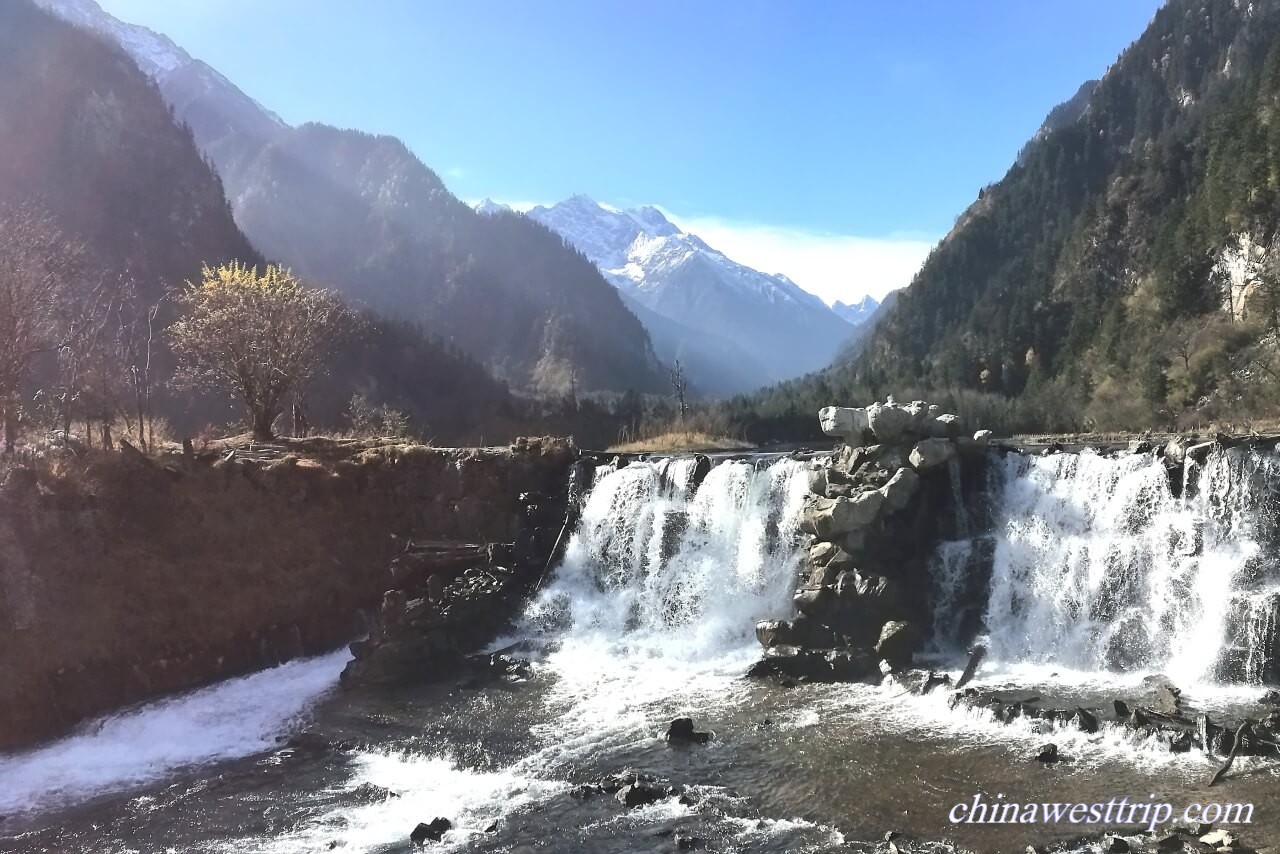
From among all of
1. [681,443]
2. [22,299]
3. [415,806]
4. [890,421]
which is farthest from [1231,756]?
[681,443]

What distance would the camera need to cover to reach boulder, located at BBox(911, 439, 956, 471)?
72.5ft

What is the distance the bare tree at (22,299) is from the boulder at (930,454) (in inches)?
1037

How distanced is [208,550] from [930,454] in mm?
21671

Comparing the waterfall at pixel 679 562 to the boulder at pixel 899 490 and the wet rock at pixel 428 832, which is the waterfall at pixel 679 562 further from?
the wet rock at pixel 428 832

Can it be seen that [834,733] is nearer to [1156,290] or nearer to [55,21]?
[1156,290]

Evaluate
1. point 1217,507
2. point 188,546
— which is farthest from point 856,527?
point 188,546

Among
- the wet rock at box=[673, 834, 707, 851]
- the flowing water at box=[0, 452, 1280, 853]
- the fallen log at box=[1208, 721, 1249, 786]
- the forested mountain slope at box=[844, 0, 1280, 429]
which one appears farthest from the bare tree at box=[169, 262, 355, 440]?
the forested mountain slope at box=[844, 0, 1280, 429]

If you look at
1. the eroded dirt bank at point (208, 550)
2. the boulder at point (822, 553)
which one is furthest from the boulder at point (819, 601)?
the eroded dirt bank at point (208, 550)

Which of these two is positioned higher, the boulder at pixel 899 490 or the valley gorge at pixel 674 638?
the boulder at pixel 899 490

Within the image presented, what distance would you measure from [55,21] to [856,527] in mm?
150846

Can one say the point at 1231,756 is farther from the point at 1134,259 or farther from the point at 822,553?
the point at 1134,259

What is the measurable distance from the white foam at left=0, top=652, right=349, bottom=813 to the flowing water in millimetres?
92

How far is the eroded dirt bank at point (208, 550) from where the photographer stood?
21.2 m

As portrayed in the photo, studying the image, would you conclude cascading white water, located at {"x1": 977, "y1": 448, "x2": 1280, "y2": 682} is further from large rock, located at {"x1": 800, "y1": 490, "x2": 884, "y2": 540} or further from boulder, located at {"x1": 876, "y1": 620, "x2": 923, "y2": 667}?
large rock, located at {"x1": 800, "y1": 490, "x2": 884, "y2": 540}
